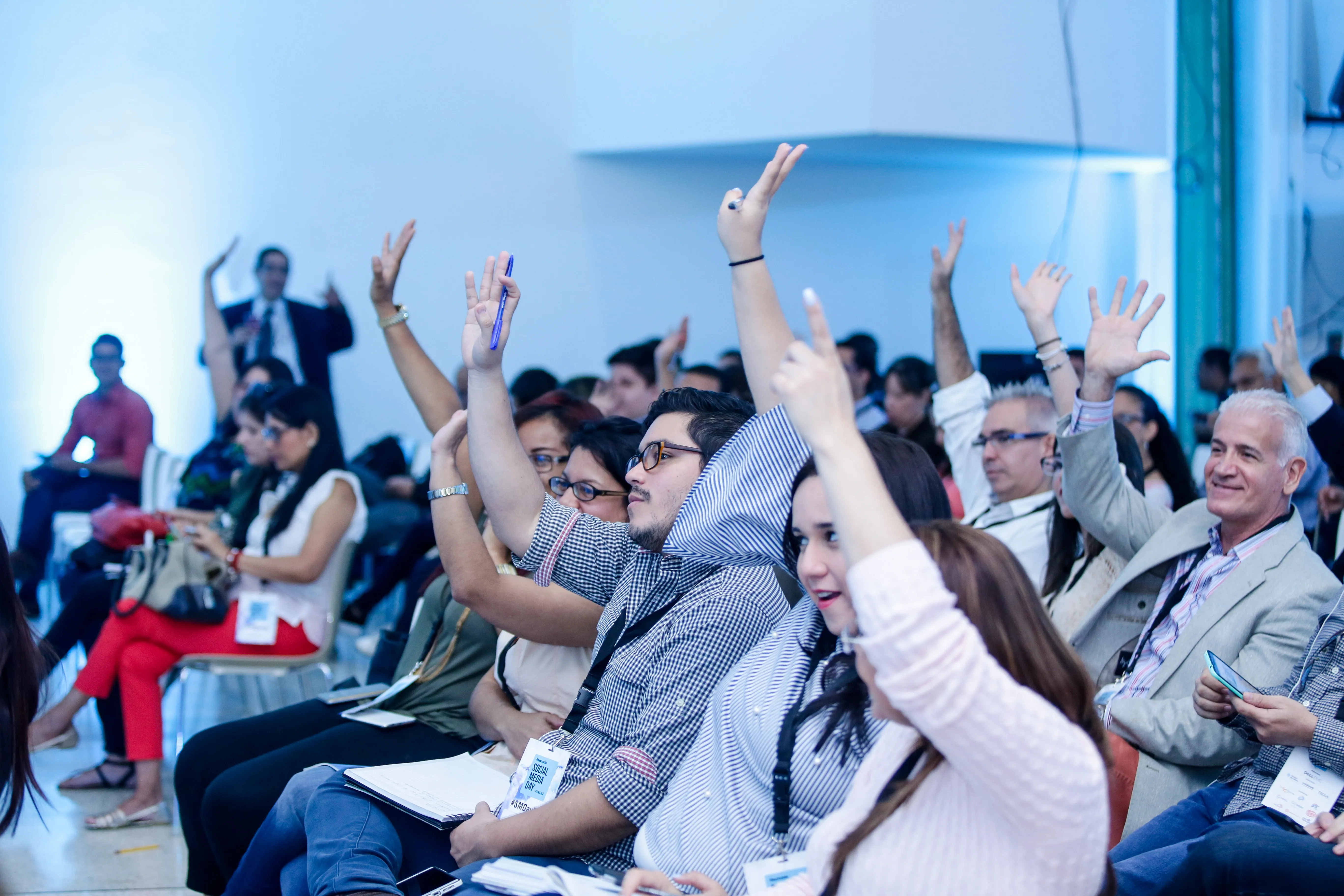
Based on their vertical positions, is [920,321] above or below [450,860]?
above

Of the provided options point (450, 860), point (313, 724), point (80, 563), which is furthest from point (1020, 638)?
point (80, 563)

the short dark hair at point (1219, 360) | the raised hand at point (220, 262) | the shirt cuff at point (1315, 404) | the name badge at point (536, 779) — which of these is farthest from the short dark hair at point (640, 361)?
the short dark hair at point (1219, 360)

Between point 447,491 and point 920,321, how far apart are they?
6.67 metres

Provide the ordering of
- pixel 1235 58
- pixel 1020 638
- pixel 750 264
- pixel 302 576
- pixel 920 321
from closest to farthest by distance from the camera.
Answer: pixel 1020 638, pixel 750 264, pixel 302 576, pixel 1235 58, pixel 920 321

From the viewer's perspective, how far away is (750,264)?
2.02m

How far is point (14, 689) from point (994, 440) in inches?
96.1

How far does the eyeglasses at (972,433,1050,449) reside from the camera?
3.27 m

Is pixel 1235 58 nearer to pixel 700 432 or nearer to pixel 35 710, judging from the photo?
pixel 700 432

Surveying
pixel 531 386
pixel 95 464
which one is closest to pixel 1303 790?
pixel 531 386

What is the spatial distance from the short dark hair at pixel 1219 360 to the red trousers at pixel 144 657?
5.49 metres

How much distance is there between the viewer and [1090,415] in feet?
8.43

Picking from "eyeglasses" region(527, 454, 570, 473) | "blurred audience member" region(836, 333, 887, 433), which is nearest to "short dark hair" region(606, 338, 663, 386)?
"blurred audience member" region(836, 333, 887, 433)

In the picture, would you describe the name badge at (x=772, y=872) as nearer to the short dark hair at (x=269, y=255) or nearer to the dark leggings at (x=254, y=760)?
the dark leggings at (x=254, y=760)

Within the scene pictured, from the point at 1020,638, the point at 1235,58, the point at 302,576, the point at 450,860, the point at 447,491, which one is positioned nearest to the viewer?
the point at 1020,638
